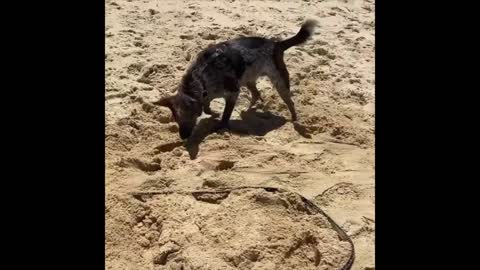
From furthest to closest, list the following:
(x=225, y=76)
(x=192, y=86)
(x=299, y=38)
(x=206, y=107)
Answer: (x=299, y=38) < (x=206, y=107) < (x=225, y=76) < (x=192, y=86)

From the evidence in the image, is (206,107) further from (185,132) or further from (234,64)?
(185,132)

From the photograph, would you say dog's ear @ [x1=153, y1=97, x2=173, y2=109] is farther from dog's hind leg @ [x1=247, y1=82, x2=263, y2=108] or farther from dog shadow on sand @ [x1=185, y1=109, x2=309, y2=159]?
dog's hind leg @ [x1=247, y1=82, x2=263, y2=108]

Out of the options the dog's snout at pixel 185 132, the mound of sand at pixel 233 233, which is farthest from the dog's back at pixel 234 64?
the mound of sand at pixel 233 233

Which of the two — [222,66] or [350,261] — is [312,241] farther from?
[222,66]

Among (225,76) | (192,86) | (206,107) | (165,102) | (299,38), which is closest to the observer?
(165,102)

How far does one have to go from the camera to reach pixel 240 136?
5.95m

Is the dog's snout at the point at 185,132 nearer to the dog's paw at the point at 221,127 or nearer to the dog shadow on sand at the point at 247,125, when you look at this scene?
the dog shadow on sand at the point at 247,125

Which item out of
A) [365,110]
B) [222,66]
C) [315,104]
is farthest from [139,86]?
[365,110]

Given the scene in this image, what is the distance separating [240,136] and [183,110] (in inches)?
24.1

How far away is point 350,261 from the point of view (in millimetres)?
4031

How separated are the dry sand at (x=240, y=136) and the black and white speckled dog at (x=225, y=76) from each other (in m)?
0.18

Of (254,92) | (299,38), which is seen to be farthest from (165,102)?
(299,38)

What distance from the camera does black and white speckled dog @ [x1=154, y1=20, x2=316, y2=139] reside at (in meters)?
6.01

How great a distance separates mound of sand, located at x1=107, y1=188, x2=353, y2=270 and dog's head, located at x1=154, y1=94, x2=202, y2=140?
1274 mm
